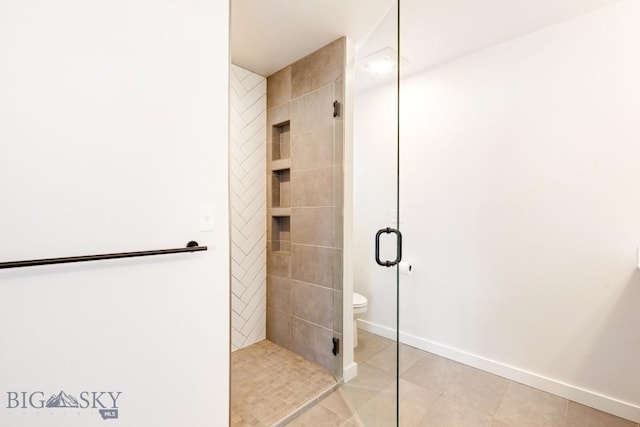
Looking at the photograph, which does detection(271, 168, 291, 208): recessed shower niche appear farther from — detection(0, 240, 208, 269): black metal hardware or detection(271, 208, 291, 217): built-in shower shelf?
detection(0, 240, 208, 269): black metal hardware

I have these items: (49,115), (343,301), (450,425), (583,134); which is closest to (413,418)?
(450,425)

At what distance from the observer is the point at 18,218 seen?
89cm

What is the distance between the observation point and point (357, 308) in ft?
6.71

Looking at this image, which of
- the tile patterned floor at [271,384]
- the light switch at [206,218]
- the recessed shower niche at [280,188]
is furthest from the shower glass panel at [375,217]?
the light switch at [206,218]

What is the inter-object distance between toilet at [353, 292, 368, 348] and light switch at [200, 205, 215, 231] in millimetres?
1227

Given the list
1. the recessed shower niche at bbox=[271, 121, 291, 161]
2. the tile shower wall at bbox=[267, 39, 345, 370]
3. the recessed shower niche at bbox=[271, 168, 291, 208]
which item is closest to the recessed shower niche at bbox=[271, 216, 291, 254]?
the tile shower wall at bbox=[267, 39, 345, 370]

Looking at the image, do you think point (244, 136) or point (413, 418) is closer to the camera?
point (413, 418)

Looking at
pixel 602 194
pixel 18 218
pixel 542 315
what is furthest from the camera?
pixel 542 315

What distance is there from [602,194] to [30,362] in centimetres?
291

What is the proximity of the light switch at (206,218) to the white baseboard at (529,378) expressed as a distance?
1.17 meters

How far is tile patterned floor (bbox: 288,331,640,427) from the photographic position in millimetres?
1632

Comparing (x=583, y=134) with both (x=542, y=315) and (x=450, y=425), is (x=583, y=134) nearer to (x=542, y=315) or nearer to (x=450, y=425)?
(x=542, y=315)

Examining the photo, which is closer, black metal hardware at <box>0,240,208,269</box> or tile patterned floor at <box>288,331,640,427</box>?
black metal hardware at <box>0,240,208,269</box>

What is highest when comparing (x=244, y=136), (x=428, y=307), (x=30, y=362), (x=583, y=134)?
(x=244, y=136)
